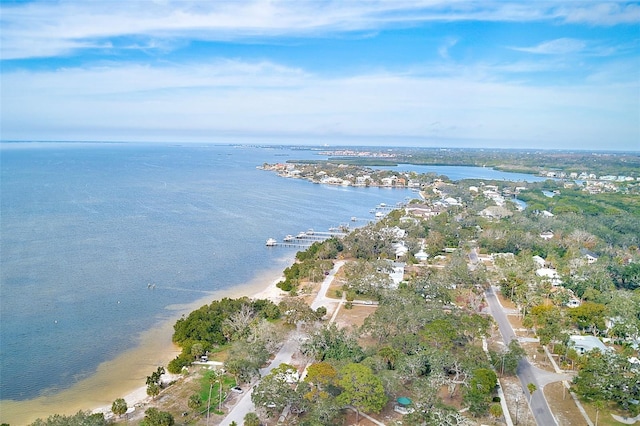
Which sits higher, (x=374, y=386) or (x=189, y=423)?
(x=374, y=386)

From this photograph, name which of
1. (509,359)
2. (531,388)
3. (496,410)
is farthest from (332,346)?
(531,388)

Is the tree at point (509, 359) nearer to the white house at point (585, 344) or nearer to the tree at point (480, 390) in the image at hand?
the tree at point (480, 390)

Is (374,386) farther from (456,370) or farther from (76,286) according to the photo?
(76,286)

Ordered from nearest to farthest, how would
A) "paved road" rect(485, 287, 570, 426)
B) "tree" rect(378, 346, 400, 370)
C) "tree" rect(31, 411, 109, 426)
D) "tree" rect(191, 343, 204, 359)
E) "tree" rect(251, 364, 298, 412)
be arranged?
"tree" rect(31, 411, 109, 426), "tree" rect(251, 364, 298, 412), "paved road" rect(485, 287, 570, 426), "tree" rect(378, 346, 400, 370), "tree" rect(191, 343, 204, 359)

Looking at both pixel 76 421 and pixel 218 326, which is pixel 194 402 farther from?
pixel 218 326

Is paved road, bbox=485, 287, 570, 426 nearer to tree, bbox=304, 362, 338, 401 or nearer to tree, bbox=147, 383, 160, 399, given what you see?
tree, bbox=304, 362, 338, 401

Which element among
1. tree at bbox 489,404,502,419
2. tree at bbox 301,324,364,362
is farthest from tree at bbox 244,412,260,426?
tree at bbox 489,404,502,419

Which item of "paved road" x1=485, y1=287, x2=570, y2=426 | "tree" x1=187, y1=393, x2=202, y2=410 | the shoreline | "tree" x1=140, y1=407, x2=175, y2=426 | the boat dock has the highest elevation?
"tree" x1=140, y1=407, x2=175, y2=426

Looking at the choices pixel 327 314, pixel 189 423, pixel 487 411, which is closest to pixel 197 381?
pixel 189 423
